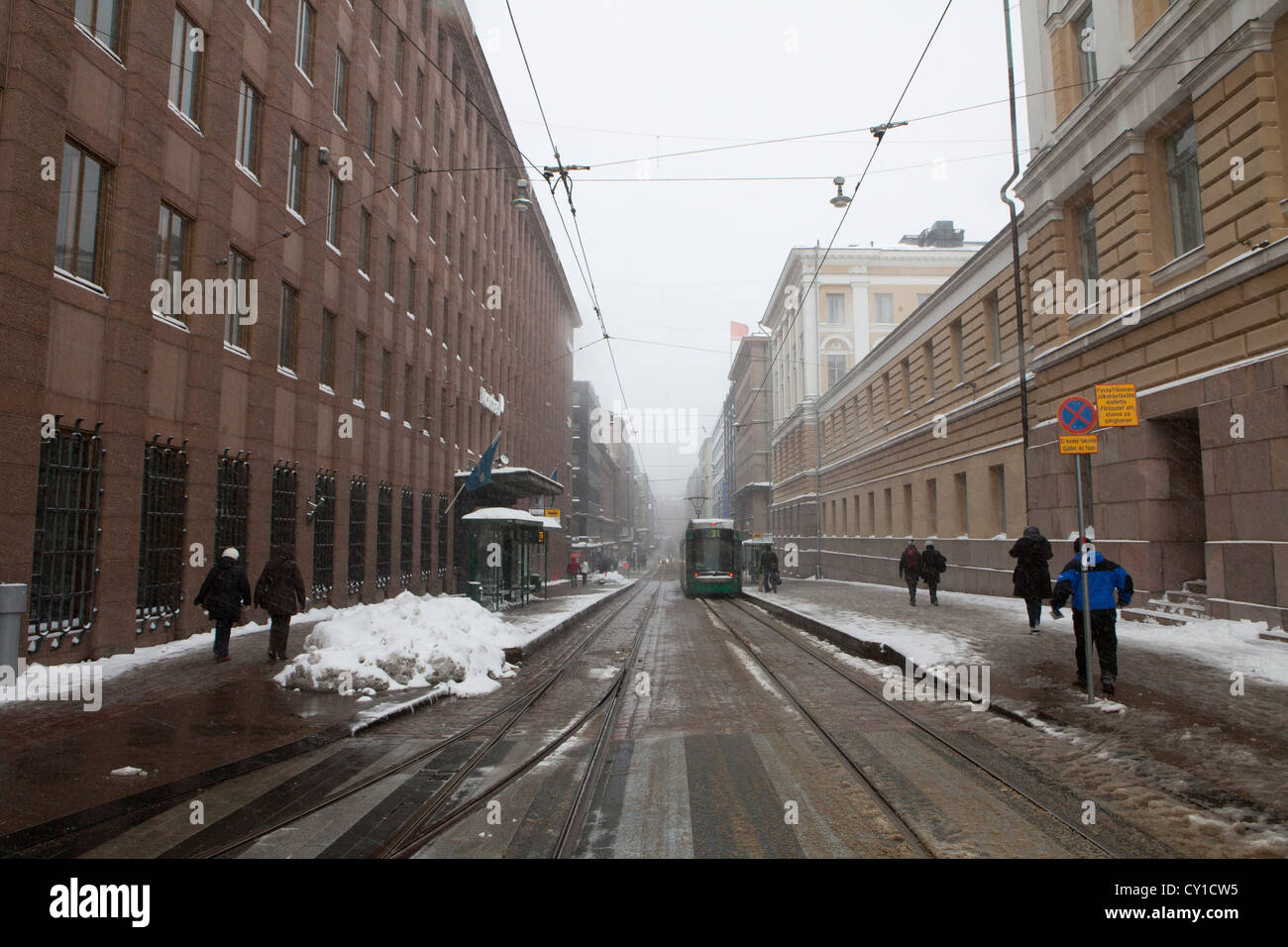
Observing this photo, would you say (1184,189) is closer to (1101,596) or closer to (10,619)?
(1101,596)

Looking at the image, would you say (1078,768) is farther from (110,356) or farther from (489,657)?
(110,356)

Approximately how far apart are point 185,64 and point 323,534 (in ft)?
33.7

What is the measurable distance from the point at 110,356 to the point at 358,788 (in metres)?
9.21

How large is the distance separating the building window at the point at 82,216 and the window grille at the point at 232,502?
4.23m

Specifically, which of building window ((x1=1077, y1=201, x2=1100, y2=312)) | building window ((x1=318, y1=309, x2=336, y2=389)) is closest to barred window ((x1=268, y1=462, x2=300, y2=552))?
building window ((x1=318, y1=309, x2=336, y2=389))

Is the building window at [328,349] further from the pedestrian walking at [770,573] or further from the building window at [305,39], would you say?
the pedestrian walking at [770,573]

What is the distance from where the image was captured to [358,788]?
5496mm

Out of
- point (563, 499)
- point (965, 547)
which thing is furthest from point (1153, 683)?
point (563, 499)

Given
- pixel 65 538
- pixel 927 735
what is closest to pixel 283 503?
pixel 65 538

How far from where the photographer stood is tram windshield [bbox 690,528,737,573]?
3153cm

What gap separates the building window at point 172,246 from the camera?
13.0 metres

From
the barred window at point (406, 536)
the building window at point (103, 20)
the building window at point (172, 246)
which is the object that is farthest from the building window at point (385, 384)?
the building window at point (103, 20)

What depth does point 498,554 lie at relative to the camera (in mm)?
21703

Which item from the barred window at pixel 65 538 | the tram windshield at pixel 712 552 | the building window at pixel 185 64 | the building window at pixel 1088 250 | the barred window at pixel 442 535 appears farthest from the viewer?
the tram windshield at pixel 712 552
